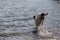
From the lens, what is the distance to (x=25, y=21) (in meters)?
9.59

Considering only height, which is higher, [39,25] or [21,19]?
[39,25]

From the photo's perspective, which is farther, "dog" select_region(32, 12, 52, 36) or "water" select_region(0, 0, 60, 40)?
"water" select_region(0, 0, 60, 40)

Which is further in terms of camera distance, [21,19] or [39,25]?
[21,19]

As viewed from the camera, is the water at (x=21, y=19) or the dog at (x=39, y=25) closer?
the dog at (x=39, y=25)

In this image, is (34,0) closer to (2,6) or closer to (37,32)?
(2,6)

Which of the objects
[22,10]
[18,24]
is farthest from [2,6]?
[18,24]

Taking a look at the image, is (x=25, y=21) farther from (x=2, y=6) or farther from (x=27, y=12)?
(x=2, y=6)

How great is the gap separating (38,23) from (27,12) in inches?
134

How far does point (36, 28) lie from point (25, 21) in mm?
1635

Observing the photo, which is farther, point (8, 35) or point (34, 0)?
point (34, 0)

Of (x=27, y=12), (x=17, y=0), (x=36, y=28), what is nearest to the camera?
(x=36, y=28)

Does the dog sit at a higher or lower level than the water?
higher

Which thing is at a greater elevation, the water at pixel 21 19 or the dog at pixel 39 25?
the dog at pixel 39 25

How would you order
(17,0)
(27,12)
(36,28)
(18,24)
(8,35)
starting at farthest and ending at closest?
(17,0)
(27,12)
(18,24)
(36,28)
(8,35)
